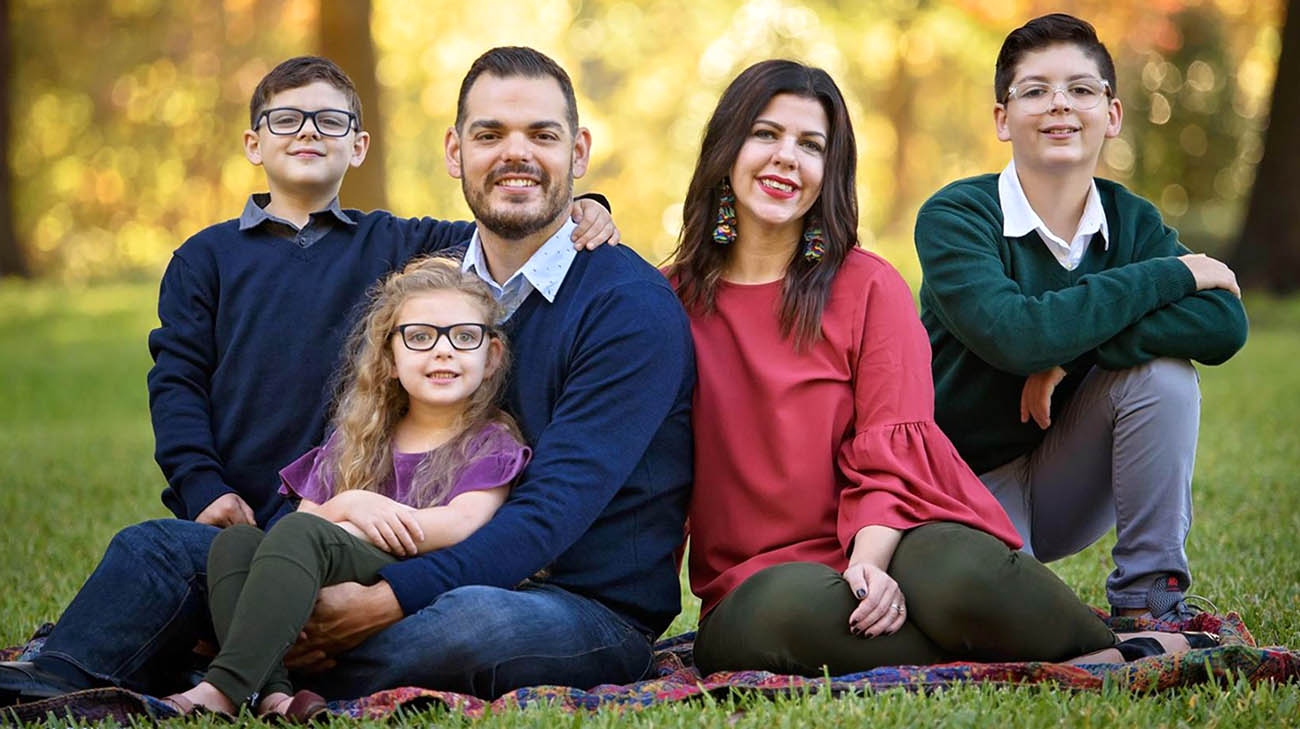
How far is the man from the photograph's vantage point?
10.8 ft

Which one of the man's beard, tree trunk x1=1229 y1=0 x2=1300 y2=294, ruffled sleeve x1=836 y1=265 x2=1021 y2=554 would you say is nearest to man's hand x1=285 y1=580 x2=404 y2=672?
the man's beard

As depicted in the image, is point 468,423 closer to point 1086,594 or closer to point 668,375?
point 668,375

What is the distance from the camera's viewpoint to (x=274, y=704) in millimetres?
3180

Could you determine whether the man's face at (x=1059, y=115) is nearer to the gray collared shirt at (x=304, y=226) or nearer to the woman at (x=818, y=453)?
the woman at (x=818, y=453)

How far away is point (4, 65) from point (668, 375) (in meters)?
16.3

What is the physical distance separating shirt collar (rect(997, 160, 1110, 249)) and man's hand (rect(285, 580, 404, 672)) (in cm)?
202

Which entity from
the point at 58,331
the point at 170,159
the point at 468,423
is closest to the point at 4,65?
the point at 58,331

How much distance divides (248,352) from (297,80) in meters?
0.81

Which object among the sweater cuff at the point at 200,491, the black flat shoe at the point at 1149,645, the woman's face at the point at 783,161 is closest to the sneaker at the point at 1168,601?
the black flat shoe at the point at 1149,645

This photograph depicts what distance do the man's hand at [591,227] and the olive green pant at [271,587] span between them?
A: 3.26ft

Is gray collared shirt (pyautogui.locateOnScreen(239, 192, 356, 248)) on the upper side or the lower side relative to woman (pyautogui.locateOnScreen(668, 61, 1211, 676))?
upper

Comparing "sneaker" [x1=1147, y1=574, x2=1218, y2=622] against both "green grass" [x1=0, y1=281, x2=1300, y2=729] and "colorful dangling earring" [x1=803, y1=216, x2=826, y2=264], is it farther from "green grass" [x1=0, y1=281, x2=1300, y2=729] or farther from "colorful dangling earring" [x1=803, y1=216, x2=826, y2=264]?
"colorful dangling earring" [x1=803, y1=216, x2=826, y2=264]

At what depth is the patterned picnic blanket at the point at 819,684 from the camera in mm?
3143

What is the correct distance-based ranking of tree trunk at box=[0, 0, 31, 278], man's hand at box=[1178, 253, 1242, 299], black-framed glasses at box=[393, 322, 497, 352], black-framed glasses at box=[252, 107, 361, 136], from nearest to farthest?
black-framed glasses at box=[393, 322, 497, 352] < man's hand at box=[1178, 253, 1242, 299] < black-framed glasses at box=[252, 107, 361, 136] < tree trunk at box=[0, 0, 31, 278]
